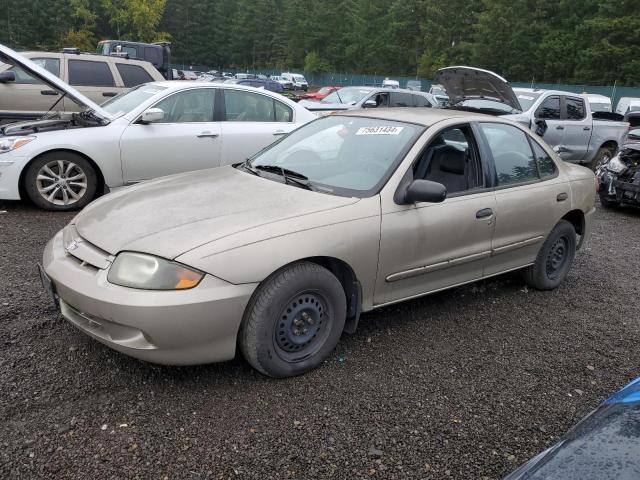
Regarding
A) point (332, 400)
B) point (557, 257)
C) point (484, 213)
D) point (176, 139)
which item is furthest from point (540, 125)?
point (332, 400)

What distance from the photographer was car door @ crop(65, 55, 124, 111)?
32.6 ft

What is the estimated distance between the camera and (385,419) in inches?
113

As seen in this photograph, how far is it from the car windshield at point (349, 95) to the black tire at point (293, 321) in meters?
10.8

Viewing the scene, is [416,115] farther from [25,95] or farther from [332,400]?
[25,95]

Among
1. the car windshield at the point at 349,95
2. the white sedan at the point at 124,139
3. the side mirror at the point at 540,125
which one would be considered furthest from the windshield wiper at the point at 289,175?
the car windshield at the point at 349,95

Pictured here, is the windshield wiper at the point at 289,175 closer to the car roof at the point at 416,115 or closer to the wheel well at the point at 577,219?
the car roof at the point at 416,115

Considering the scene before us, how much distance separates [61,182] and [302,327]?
436 centimetres

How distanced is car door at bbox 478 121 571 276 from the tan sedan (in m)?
0.01

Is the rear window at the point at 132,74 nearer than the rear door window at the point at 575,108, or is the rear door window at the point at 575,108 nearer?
the rear window at the point at 132,74

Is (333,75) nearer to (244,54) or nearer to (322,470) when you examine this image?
(244,54)

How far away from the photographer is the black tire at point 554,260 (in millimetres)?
4648

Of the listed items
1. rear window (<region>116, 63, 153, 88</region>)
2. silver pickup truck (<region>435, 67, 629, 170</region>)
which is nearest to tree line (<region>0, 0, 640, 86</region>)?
silver pickup truck (<region>435, 67, 629, 170</region>)

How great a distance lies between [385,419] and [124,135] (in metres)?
4.82

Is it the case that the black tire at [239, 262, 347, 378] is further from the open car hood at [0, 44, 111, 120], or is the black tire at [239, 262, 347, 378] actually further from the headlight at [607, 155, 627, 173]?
the headlight at [607, 155, 627, 173]
